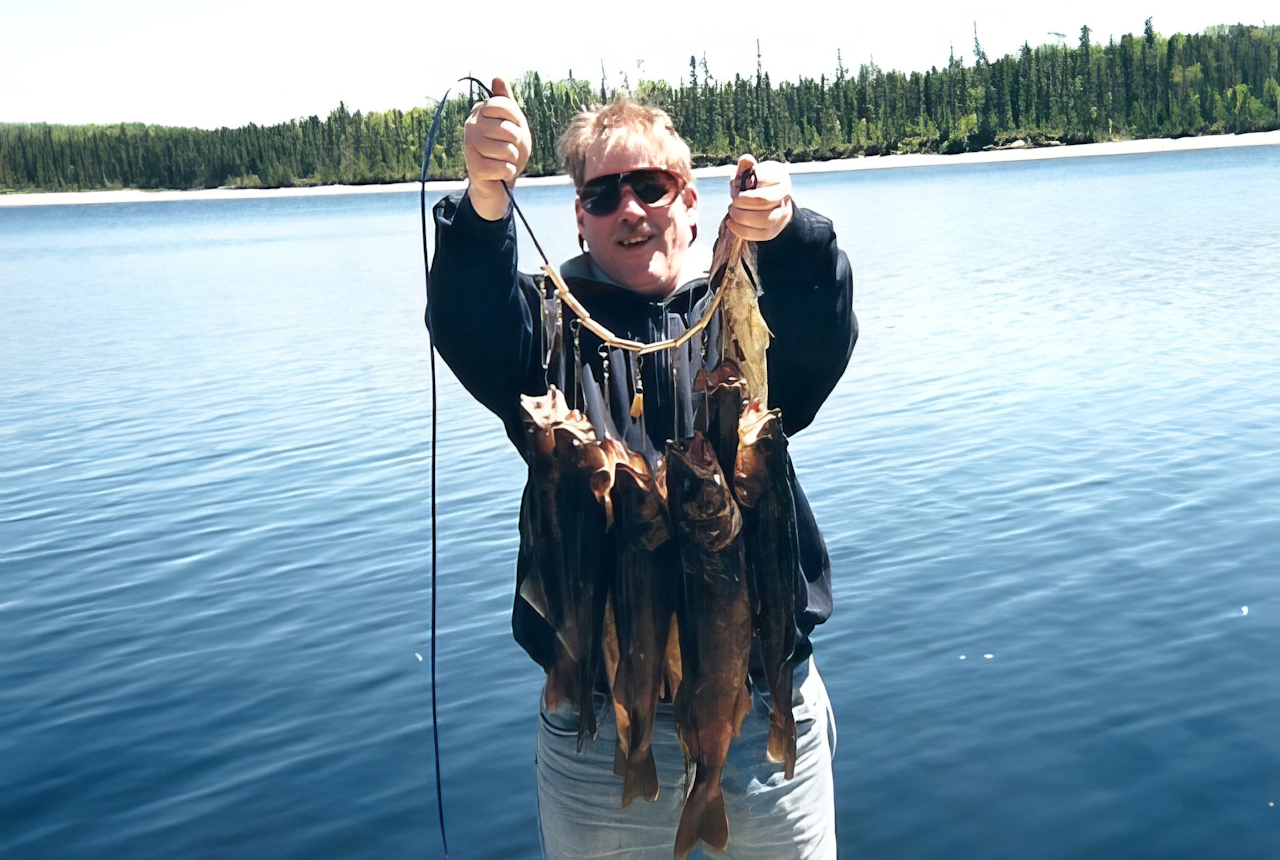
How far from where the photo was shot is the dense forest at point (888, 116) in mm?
128000

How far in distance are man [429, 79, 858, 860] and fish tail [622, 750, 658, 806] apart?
118 mm

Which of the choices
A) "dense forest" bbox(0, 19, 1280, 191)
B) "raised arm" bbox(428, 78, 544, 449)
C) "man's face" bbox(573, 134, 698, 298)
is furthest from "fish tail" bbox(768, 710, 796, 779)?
"dense forest" bbox(0, 19, 1280, 191)

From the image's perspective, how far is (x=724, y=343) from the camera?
10.5 ft

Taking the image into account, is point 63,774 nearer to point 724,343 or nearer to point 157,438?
point 724,343

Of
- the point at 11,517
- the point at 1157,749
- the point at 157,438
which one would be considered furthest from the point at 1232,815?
the point at 157,438

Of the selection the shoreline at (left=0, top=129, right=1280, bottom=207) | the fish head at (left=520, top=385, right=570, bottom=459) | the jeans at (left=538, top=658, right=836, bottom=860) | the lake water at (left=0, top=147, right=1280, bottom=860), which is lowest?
the lake water at (left=0, top=147, right=1280, bottom=860)

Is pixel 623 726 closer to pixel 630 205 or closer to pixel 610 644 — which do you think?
pixel 610 644

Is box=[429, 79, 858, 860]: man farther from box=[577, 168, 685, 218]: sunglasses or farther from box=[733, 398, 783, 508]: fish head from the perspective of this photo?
box=[733, 398, 783, 508]: fish head

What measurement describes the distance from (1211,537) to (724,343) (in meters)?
7.98

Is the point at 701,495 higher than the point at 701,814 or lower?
higher

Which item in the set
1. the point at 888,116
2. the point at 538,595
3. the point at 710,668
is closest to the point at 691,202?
the point at 538,595

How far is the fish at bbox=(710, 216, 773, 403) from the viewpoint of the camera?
3172 millimetres

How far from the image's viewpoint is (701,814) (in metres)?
3.29

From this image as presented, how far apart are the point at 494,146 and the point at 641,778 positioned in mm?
1635
